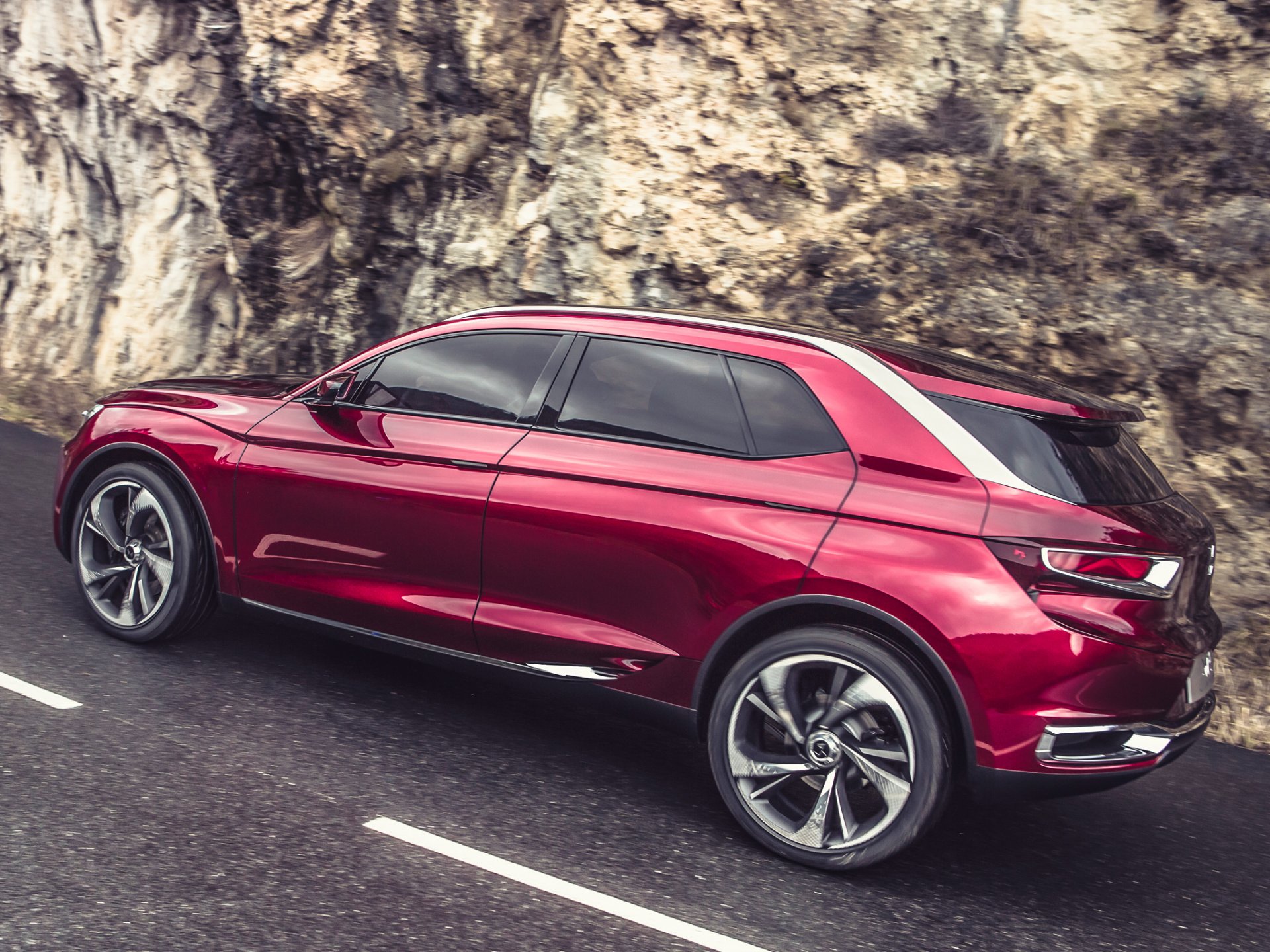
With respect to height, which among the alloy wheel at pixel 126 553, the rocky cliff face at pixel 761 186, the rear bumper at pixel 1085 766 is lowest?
the alloy wheel at pixel 126 553

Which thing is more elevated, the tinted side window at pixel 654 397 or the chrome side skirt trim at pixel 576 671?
the tinted side window at pixel 654 397

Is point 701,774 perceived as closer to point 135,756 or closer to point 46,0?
point 135,756

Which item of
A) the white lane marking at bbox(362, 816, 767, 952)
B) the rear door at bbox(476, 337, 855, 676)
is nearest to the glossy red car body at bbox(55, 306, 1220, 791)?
the rear door at bbox(476, 337, 855, 676)

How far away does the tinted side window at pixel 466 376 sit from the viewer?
15.3 feet

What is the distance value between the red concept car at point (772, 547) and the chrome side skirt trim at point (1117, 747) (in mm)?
11

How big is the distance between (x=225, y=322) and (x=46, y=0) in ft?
15.0

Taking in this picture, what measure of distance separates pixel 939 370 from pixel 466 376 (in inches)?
72.7

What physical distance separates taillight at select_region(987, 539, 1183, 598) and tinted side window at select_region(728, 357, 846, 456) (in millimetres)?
678

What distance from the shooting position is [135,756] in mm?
4230

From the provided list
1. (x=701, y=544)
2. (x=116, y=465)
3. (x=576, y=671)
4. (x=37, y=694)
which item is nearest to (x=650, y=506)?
(x=701, y=544)

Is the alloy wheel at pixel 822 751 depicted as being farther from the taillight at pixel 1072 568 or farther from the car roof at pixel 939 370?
the car roof at pixel 939 370

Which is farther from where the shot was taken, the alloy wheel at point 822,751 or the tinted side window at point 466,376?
the tinted side window at point 466,376

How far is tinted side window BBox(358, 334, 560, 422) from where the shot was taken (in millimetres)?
4672

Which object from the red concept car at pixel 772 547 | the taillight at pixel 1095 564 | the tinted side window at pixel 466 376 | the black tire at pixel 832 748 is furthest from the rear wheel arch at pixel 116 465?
the taillight at pixel 1095 564
